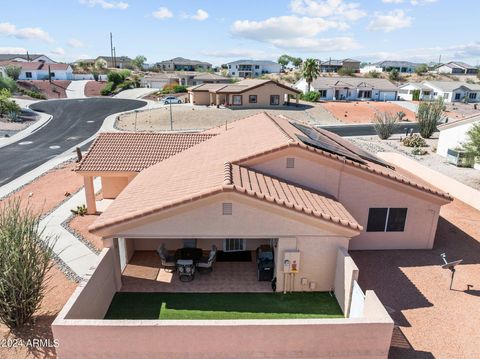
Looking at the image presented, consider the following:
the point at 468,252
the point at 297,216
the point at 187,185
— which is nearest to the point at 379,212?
the point at 468,252

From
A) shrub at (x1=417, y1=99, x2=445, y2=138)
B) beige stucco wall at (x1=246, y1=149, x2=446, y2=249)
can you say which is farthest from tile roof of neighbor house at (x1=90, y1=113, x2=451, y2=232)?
shrub at (x1=417, y1=99, x2=445, y2=138)

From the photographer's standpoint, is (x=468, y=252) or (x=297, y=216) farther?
(x=468, y=252)

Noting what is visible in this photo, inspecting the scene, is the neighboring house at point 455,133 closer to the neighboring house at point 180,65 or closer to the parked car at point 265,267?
the parked car at point 265,267

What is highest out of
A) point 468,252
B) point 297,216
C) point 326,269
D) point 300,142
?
point 300,142

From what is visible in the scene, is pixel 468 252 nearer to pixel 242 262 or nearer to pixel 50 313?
pixel 242 262

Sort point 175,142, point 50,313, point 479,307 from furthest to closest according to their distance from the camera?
point 175,142, point 479,307, point 50,313

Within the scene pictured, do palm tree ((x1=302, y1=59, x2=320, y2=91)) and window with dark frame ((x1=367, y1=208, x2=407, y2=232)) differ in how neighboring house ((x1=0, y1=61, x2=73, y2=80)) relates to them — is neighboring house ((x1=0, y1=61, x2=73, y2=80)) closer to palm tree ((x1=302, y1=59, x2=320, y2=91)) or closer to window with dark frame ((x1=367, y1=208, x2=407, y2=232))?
palm tree ((x1=302, y1=59, x2=320, y2=91))
